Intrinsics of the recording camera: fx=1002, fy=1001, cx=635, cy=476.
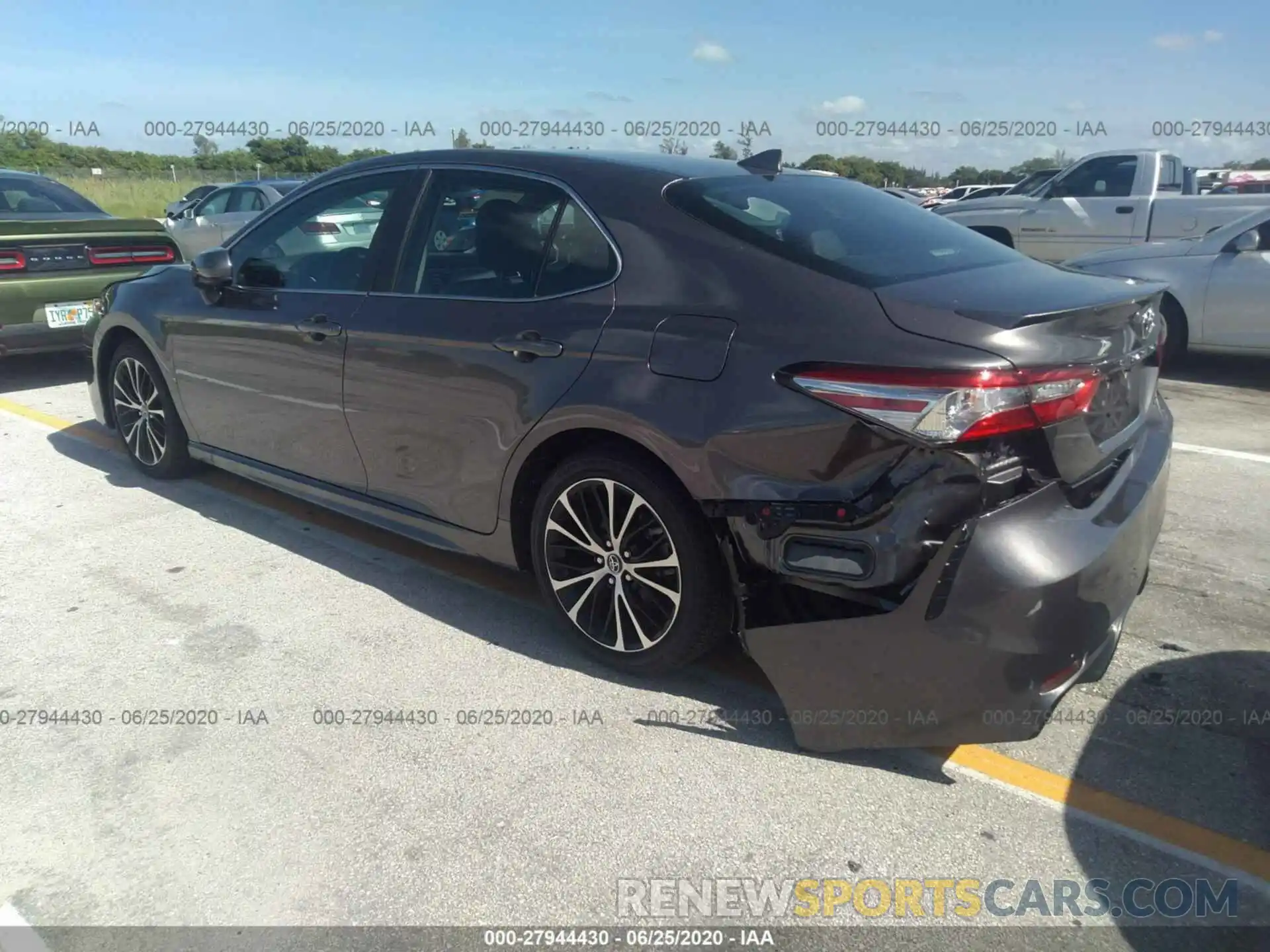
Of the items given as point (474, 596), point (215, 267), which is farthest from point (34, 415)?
point (474, 596)

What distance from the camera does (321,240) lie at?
442cm

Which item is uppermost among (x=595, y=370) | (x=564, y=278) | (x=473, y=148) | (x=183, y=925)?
(x=473, y=148)

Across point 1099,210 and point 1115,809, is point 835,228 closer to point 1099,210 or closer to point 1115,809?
point 1115,809

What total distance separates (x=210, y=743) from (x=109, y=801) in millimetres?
329

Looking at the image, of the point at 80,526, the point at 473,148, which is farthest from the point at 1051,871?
the point at 80,526

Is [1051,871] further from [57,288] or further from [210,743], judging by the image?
[57,288]

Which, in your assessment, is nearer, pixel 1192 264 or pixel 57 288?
pixel 57 288

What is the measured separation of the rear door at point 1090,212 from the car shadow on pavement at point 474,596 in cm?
897

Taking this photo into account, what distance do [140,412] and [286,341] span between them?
5.63 ft

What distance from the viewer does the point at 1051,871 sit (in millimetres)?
2490

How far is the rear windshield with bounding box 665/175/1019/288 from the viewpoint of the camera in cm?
300

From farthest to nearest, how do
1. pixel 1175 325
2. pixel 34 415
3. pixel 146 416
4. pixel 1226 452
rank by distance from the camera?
1. pixel 1175 325
2. pixel 34 415
3. pixel 1226 452
4. pixel 146 416

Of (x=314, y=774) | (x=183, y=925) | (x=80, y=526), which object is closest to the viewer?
(x=183, y=925)

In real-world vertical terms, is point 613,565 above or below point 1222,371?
below
